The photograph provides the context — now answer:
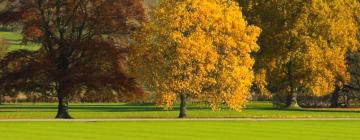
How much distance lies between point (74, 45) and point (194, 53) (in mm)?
9446

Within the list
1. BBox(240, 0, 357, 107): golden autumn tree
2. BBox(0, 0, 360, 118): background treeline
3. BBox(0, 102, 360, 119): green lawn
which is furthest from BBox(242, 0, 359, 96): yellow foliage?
BBox(0, 0, 360, 118): background treeline

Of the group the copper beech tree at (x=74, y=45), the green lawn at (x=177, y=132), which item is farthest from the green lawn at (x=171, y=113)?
the green lawn at (x=177, y=132)

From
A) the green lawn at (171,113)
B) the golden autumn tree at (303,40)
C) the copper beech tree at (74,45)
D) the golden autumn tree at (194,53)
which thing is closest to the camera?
the copper beech tree at (74,45)

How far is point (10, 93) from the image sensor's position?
63438mm

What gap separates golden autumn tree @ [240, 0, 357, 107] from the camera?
A: 83.8m

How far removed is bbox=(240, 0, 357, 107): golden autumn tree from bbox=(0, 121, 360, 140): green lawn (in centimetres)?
3650

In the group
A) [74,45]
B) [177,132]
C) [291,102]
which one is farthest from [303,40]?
[177,132]

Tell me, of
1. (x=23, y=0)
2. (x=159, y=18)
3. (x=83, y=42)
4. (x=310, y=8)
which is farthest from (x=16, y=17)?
(x=310, y=8)

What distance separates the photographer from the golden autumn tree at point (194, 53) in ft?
204

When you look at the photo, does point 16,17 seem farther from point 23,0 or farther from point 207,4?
point 207,4

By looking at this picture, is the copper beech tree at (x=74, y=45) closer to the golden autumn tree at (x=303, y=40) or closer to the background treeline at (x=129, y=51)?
the background treeline at (x=129, y=51)

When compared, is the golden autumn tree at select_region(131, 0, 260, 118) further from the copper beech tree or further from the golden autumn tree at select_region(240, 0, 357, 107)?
the golden autumn tree at select_region(240, 0, 357, 107)

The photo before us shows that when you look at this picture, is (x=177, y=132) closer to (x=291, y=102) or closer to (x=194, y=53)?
(x=194, y=53)

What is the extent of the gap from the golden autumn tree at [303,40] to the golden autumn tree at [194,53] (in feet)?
65.7
